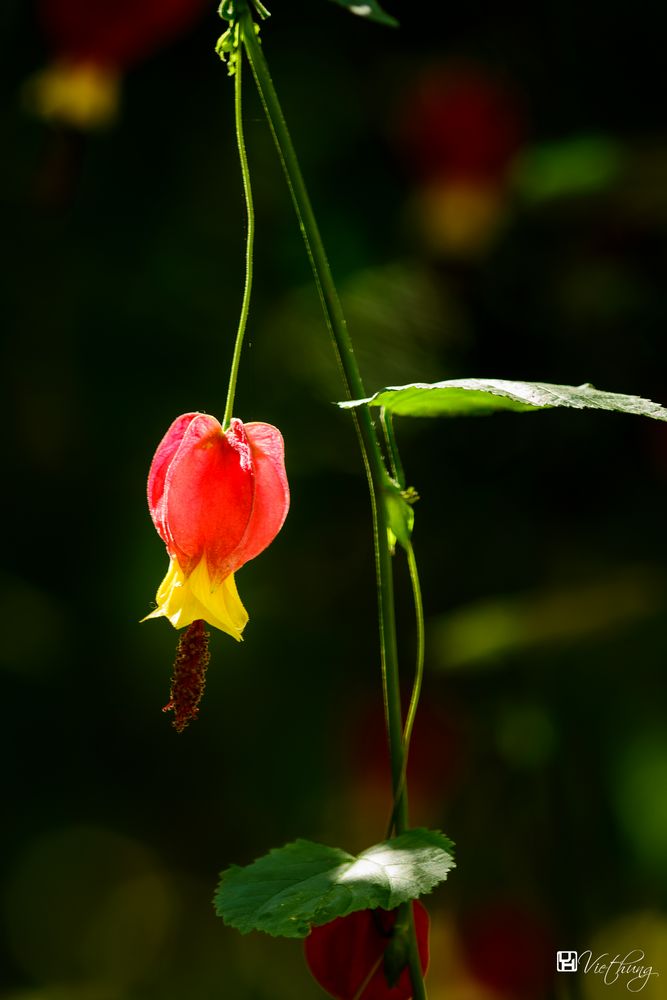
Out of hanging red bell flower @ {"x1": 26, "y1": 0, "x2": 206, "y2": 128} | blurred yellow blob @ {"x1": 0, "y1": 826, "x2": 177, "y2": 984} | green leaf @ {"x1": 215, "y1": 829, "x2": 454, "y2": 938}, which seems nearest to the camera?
green leaf @ {"x1": 215, "y1": 829, "x2": 454, "y2": 938}

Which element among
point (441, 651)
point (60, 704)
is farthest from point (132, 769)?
point (441, 651)

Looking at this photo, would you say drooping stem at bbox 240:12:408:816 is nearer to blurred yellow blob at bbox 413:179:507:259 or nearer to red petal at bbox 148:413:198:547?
red petal at bbox 148:413:198:547

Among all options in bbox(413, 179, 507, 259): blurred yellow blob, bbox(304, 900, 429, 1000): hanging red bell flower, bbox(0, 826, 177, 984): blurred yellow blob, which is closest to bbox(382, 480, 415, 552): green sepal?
bbox(304, 900, 429, 1000): hanging red bell flower

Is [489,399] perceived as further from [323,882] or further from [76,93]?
[76,93]

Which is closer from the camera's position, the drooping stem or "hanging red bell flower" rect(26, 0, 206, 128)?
the drooping stem

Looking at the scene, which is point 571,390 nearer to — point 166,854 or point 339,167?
point 339,167

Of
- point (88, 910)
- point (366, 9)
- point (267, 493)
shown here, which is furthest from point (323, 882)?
point (88, 910)

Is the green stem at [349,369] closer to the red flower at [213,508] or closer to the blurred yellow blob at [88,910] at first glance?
the red flower at [213,508]
